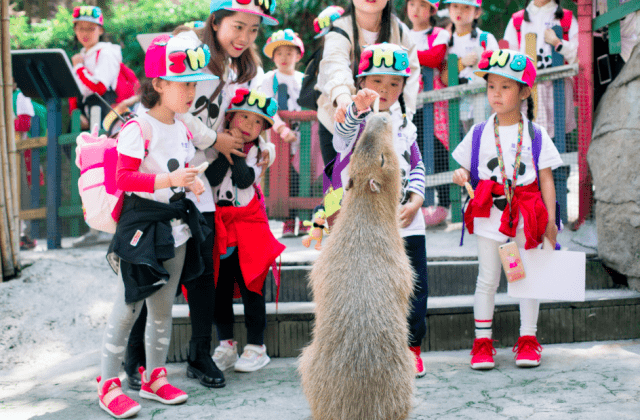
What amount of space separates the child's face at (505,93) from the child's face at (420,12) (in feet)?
8.92

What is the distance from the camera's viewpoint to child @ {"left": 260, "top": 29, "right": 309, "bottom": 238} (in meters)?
5.45

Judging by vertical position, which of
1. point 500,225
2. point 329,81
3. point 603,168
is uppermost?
point 329,81

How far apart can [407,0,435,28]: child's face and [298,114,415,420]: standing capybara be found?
394cm

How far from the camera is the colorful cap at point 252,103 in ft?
10.2

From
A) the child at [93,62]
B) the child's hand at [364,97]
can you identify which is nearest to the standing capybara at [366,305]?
the child's hand at [364,97]

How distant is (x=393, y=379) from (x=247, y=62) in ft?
6.46

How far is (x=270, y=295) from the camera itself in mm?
3820

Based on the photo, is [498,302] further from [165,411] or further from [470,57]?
[470,57]

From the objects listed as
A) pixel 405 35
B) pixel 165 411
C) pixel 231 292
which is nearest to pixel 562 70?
pixel 405 35

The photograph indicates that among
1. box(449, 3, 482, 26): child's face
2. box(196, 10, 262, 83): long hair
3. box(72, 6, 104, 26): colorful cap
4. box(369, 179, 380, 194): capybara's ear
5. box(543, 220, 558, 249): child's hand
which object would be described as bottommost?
box(543, 220, 558, 249): child's hand

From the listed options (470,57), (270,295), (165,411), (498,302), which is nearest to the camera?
(165,411)

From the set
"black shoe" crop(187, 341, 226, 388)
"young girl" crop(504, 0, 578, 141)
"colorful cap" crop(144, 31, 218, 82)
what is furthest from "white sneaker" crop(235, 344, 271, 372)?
"young girl" crop(504, 0, 578, 141)

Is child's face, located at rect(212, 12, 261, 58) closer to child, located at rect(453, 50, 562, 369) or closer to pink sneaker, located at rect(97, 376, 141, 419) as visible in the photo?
child, located at rect(453, 50, 562, 369)

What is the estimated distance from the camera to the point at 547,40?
5.07 meters
